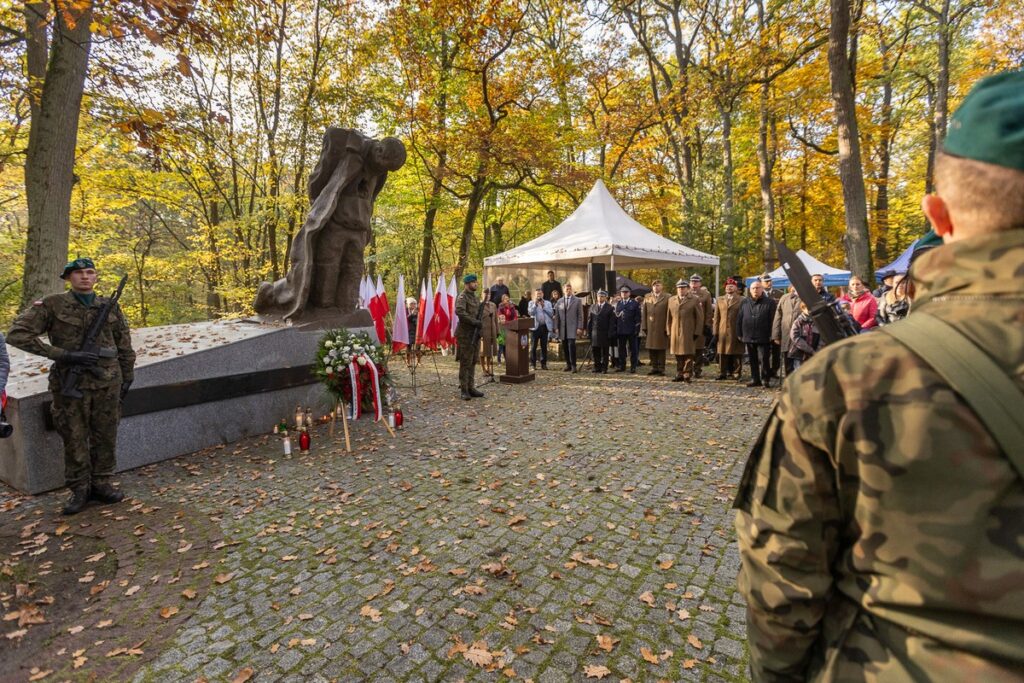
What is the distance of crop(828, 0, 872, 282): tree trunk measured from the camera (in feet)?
32.9

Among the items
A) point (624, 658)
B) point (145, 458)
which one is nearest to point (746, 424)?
point (624, 658)

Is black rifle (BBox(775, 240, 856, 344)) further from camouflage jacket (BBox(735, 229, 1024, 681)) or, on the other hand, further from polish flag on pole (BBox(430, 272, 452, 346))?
polish flag on pole (BBox(430, 272, 452, 346))

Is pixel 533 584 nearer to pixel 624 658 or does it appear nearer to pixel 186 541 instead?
pixel 624 658

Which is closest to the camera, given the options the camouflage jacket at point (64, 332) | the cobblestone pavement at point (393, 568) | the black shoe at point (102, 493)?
the cobblestone pavement at point (393, 568)

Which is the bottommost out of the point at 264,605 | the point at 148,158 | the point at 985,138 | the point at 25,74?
the point at 264,605

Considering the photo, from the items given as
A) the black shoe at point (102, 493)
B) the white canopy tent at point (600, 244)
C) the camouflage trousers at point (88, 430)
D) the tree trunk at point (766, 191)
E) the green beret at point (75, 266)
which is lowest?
the black shoe at point (102, 493)

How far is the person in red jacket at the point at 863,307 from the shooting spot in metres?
7.25

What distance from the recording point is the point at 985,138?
917 millimetres

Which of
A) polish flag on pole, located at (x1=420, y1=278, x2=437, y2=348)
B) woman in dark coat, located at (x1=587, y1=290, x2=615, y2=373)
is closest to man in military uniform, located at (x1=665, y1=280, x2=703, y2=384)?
woman in dark coat, located at (x1=587, y1=290, x2=615, y2=373)

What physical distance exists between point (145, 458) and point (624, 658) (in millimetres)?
5613

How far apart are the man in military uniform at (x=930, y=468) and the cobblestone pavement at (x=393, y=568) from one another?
1.87 m

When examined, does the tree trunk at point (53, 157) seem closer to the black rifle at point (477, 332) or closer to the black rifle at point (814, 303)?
the black rifle at point (477, 332)

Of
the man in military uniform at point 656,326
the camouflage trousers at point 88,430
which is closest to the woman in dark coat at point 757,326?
the man in military uniform at point 656,326

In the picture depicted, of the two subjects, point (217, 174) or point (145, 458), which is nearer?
point (145, 458)
